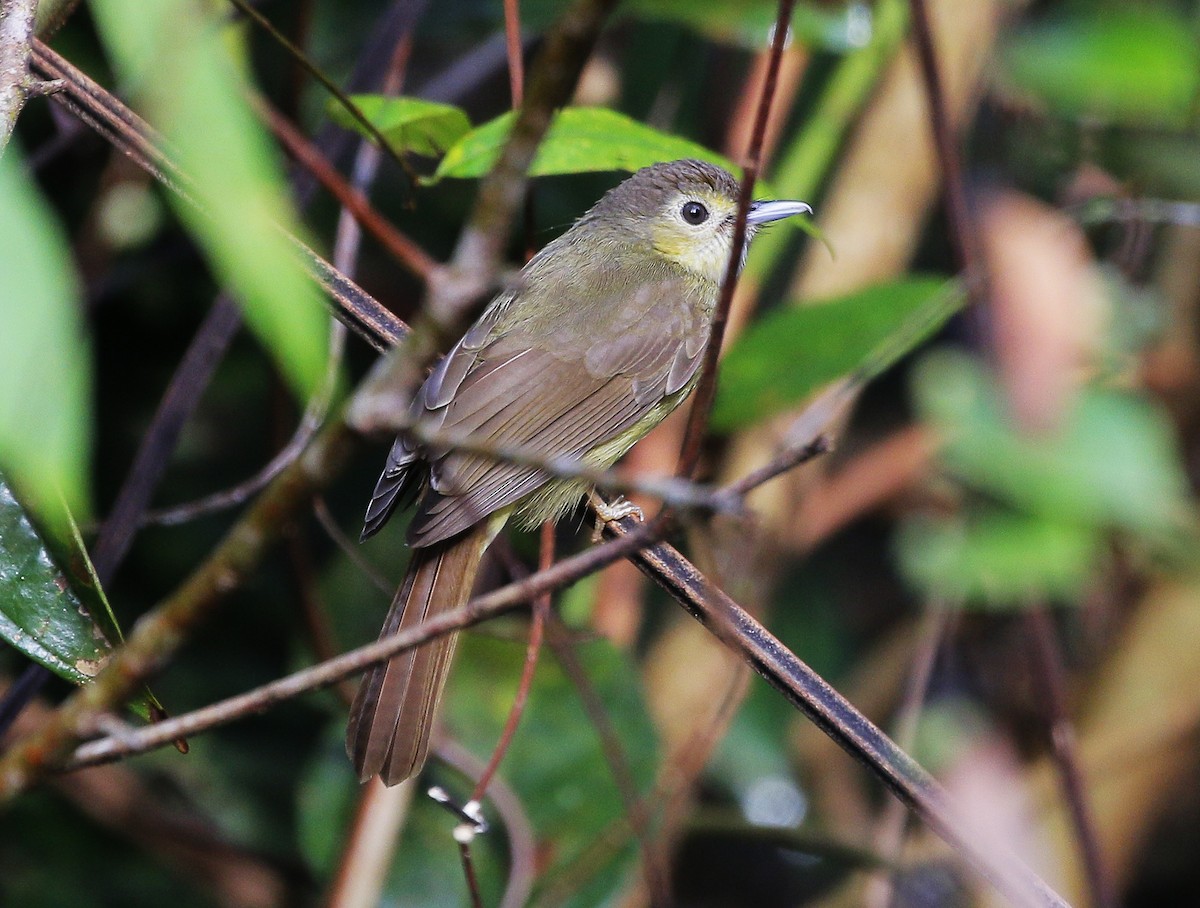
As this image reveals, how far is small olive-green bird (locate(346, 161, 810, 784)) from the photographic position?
1.94m

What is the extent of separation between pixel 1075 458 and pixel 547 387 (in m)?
1.66

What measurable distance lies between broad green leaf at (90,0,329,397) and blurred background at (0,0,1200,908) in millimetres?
1566

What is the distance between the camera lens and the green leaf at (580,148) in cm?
188

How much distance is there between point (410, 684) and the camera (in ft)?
6.23

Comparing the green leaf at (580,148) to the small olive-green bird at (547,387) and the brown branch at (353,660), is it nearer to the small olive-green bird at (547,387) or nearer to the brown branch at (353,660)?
the small olive-green bird at (547,387)

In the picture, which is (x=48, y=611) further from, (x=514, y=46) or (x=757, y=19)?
(x=757, y=19)

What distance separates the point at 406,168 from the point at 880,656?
8.03 ft

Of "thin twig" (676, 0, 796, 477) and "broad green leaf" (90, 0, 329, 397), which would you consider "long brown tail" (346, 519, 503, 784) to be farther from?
"broad green leaf" (90, 0, 329, 397)

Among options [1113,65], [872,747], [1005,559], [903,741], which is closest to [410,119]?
[872,747]

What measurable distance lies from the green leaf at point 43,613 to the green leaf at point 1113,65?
304cm

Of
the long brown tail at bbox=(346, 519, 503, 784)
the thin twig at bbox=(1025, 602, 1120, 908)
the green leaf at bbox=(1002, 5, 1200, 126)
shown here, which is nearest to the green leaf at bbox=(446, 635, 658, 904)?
the long brown tail at bbox=(346, 519, 503, 784)

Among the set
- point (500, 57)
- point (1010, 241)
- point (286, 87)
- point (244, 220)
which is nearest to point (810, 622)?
point (1010, 241)

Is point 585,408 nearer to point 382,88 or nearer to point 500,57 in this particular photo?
point 382,88

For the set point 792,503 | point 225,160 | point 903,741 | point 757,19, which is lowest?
point 225,160
